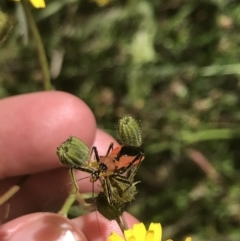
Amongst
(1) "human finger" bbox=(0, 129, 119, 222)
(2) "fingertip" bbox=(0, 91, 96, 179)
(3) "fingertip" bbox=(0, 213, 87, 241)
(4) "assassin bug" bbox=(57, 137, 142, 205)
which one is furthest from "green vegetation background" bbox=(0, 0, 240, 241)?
(4) "assassin bug" bbox=(57, 137, 142, 205)

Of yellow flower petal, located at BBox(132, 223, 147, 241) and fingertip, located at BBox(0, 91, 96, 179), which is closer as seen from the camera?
yellow flower petal, located at BBox(132, 223, 147, 241)

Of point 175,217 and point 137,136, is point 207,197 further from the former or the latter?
point 137,136

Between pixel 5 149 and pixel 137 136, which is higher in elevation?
pixel 137 136

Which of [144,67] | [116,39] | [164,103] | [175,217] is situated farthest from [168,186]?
[116,39]

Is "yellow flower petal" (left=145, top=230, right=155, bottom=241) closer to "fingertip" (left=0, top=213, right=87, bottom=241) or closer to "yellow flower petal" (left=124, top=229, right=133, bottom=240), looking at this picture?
A: "yellow flower petal" (left=124, top=229, right=133, bottom=240)

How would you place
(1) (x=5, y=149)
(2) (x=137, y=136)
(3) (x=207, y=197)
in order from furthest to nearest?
(3) (x=207, y=197)
(1) (x=5, y=149)
(2) (x=137, y=136)

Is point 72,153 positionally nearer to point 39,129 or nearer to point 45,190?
point 39,129
